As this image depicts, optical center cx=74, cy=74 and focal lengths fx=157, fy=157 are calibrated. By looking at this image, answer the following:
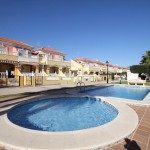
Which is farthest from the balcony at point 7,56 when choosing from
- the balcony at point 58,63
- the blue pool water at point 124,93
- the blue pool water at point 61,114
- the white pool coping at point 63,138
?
the white pool coping at point 63,138

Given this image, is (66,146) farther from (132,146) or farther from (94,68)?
(94,68)

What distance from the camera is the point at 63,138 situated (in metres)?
5.22

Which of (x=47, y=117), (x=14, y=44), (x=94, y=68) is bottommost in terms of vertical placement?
(x=47, y=117)

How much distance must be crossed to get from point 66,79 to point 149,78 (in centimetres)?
2799

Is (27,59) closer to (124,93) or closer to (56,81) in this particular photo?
(56,81)

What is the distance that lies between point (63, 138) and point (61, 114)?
5174 millimetres

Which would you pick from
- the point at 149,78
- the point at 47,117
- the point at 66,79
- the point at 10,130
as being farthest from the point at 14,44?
the point at 149,78

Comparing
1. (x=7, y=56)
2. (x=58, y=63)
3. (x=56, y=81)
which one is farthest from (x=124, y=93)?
(x=58, y=63)

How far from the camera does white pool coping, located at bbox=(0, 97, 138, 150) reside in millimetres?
4688

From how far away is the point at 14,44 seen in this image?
3403 cm

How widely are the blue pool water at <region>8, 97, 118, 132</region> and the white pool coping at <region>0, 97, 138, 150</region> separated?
197 cm

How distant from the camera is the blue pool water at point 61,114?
813 centimetres

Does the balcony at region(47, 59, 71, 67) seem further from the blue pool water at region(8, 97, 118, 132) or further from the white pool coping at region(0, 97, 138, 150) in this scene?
the white pool coping at region(0, 97, 138, 150)

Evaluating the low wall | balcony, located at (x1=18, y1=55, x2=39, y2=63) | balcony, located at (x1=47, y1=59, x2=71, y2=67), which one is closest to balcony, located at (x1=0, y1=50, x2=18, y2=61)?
balcony, located at (x1=18, y1=55, x2=39, y2=63)
